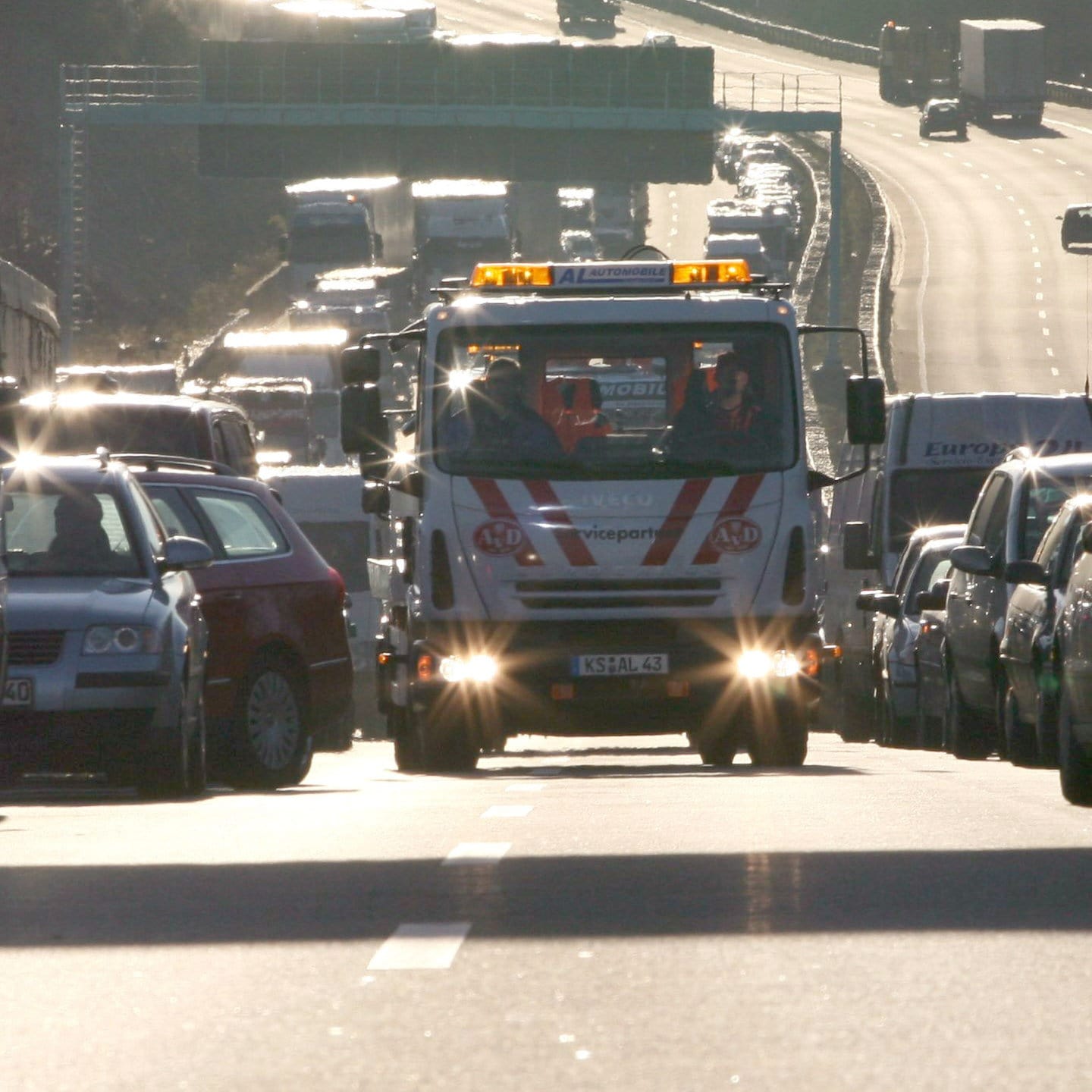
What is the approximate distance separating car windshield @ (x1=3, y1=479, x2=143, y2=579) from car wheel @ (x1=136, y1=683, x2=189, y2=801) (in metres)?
0.73

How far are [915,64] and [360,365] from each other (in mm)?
115650

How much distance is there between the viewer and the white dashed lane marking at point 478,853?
9.03 meters

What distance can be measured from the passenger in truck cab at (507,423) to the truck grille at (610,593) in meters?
0.72

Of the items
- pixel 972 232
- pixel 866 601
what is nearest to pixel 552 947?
pixel 866 601

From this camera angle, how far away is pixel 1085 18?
149 metres

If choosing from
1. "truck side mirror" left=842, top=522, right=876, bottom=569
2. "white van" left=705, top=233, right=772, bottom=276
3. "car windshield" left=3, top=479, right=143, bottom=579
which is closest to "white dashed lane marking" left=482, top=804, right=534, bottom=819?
"car windshield" left=3, top=479, right=143, bottom=579

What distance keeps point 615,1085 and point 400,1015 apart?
892 millimetres

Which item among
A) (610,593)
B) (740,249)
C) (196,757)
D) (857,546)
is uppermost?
(610,593)

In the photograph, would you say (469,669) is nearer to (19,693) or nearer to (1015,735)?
(1015,735)

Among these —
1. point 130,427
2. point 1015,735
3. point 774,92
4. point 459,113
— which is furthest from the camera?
point 774,92

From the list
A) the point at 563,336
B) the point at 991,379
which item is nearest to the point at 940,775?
the point at 563,336

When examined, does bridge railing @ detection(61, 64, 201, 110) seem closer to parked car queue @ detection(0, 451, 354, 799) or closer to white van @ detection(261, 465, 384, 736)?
white van @ detection(261, 465, 384, 736)

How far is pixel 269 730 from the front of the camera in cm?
1497

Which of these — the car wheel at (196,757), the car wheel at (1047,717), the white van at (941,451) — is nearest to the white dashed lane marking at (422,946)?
the car wheel at (196,757)
